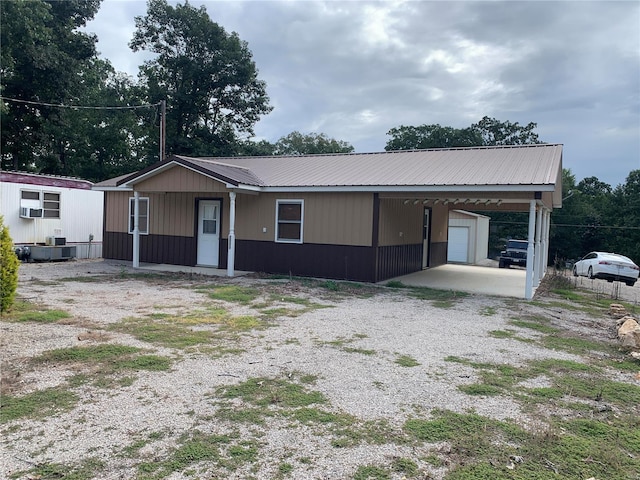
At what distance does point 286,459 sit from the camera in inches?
121

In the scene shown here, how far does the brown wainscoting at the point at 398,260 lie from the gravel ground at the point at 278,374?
300 centimetres

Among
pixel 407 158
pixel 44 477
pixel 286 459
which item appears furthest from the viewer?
pixel 407 158

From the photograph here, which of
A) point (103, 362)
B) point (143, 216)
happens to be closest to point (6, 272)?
point (103, 362)

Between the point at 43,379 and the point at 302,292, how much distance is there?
6242 mm

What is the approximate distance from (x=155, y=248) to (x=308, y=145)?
3366 cm

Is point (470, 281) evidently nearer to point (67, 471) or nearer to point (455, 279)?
point (455, 279)

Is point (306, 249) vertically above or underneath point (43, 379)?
above

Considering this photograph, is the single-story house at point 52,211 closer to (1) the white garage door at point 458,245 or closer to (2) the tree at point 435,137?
(1) the white garage door at point 458,245

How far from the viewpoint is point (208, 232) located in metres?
14.1

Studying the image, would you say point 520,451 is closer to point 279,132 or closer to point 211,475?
point 211,475

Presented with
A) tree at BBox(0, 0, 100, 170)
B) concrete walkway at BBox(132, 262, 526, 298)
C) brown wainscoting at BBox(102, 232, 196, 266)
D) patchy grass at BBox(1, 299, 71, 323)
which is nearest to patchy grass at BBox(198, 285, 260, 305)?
concrete walkway at BBox(132, 262, 526, 298)

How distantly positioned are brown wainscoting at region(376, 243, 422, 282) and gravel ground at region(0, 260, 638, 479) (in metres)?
3.00

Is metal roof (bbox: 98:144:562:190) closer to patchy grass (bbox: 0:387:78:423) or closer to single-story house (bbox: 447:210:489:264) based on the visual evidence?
single-story house (bbox: 447:210:489:264)

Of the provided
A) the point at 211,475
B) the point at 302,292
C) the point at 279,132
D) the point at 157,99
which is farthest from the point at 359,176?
the point at 279,132
